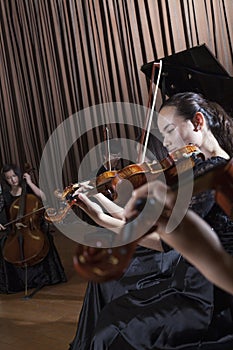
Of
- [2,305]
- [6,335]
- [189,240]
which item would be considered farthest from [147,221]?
[2,305]

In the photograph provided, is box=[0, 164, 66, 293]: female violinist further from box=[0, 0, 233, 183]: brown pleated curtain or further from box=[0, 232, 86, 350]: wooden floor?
box=[0, 0, 233, 183]: brown pleated curtain

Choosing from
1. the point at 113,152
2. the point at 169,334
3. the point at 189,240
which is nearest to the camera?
the point at 189,240

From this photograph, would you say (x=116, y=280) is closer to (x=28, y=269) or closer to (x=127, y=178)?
(x=127, y=178)

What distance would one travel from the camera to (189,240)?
517 millimetres

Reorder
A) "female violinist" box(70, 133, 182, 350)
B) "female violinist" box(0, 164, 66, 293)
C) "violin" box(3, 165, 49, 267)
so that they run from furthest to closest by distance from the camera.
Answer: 1. "female violinist" box(0, 164, 66, 293)
2. "violin" box(3, 165, 49, 267)
3. "female violinist" box(70, 133, 182, 350)

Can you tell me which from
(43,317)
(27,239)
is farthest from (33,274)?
(43,317)

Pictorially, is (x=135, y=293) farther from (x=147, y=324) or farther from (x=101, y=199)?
(x=101, y=199)

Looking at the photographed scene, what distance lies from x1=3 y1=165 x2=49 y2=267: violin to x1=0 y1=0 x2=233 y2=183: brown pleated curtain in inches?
76.0

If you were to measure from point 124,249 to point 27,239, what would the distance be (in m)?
3.02

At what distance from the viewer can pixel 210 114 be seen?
6.04ft

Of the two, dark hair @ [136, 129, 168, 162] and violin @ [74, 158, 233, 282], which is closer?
violin @ [74, 158, 233, 282]

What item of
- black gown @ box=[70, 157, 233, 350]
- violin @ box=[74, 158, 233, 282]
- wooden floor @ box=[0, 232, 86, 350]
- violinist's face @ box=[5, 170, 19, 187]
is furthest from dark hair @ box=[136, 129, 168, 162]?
violin @ box=[74, 158, 233, 282]

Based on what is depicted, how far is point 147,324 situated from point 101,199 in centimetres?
74

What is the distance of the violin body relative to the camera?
11.2 feet
